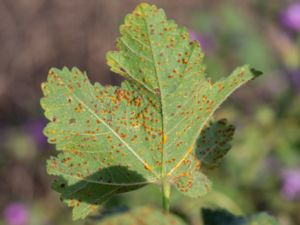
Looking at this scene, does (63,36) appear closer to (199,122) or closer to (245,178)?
(245,178)

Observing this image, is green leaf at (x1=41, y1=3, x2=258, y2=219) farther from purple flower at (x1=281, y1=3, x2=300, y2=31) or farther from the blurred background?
purple flower at (x1=281, y1=3, x2=300, y2=31)

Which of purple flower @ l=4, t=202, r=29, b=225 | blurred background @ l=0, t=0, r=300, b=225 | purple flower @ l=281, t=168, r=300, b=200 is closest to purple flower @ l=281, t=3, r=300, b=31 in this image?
blurred background @ l=0, t=0, r=300, b=225

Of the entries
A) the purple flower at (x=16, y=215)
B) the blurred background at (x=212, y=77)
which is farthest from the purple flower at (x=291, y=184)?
the purple flower at (x=16, y=215)

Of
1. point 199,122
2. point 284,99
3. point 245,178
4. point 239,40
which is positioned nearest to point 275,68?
point 239,40

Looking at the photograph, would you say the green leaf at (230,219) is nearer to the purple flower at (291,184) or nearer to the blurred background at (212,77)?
the blurred background at (212,77)

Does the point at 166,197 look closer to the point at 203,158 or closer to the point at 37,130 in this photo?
the point at 203,158

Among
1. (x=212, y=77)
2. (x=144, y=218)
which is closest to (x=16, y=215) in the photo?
(x=212, y=77)
